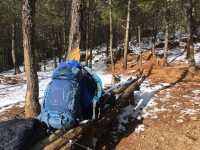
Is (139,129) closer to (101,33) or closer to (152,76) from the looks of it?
(152,76)

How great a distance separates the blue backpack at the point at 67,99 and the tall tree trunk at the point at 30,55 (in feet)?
5.74

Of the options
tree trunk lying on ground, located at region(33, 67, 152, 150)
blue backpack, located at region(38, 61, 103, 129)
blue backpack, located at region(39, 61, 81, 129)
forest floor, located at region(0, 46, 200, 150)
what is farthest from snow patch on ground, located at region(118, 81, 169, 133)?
blue backpack, located at region(39, 61, 81, 129)

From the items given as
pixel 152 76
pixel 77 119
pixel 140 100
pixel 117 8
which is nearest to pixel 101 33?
pixel 117 8

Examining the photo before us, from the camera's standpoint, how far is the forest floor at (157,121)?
10.2m

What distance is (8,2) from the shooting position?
38.6 metres

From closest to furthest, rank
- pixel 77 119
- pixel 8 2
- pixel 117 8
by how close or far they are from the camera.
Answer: pixel 77 119, pixel 117 8, pixel 8 2

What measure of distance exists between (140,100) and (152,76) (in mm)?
5994

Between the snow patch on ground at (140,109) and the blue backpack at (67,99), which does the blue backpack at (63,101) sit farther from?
the snow patch on ground at (140,109)

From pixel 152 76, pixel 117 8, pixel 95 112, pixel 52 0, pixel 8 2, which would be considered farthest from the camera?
pixel 52 0

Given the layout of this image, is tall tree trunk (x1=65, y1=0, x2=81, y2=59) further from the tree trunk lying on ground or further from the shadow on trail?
the shadow on trail

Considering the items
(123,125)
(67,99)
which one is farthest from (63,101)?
(123,125)

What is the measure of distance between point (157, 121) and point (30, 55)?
4.02 m

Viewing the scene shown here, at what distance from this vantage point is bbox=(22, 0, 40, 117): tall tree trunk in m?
10.6

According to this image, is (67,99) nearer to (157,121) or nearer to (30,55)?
(30,55)
